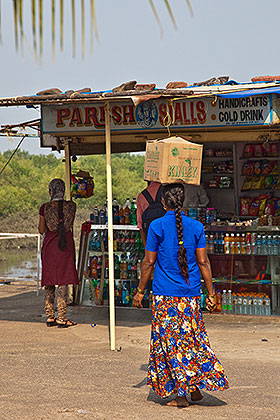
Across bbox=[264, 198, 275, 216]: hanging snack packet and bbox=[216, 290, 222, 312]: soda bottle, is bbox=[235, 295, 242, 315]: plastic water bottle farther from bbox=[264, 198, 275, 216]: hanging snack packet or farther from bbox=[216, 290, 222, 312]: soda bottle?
bbox=[264, 198, 275, 216]: hanging snack packet

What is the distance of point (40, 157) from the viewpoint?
195 feet

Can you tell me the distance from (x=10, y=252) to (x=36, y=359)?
64.6 feet

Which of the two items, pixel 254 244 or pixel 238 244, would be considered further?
pixel 238 244

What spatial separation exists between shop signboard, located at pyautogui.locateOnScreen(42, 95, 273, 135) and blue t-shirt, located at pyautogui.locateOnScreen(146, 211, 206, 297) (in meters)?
3.48

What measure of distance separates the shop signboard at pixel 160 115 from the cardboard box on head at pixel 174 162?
1726 mm

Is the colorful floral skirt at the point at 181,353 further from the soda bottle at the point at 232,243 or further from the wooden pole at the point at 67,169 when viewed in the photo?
the wooden pole at the point at 67,169

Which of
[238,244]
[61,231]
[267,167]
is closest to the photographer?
[61,231]

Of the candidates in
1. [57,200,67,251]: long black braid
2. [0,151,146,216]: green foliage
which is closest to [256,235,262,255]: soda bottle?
[57,200,67,251]: long black braid

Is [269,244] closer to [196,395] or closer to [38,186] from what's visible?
[196,395]

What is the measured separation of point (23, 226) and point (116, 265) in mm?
24505

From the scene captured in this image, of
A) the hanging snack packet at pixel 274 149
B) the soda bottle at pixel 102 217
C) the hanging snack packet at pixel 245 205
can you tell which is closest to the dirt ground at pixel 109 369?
the soda bottle at pixel 102 217

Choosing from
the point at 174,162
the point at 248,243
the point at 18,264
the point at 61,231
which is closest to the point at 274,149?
the point at 248,243

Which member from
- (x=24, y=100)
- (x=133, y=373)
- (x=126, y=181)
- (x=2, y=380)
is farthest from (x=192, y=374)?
(x=126, y=181)

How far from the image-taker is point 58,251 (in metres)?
8.37
